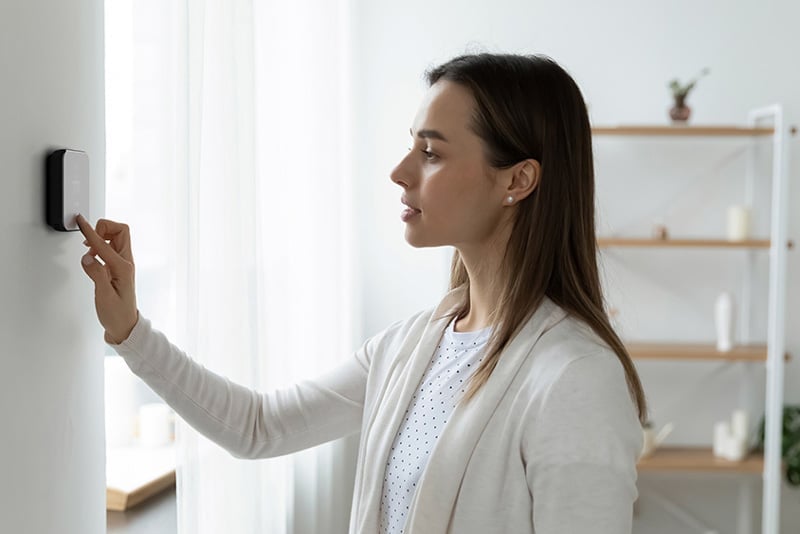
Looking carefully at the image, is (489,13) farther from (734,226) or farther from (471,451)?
(471,451)

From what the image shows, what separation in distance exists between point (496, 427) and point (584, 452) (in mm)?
142

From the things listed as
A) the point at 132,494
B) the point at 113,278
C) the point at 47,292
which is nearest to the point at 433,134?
the point at 113,278

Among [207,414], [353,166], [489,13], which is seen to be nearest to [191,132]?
[207,414]

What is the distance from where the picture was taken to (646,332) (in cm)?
361

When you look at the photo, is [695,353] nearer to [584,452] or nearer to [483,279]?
[483,279]

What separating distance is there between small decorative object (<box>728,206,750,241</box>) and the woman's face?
2315mm

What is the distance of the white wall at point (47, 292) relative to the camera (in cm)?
82

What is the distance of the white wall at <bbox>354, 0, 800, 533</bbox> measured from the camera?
356cm

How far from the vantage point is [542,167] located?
4.30ft

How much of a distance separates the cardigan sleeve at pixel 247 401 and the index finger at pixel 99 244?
0.14 m

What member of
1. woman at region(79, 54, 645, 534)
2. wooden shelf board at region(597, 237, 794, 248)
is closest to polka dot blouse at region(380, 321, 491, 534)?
woman at region(79, 54, 645, 534)

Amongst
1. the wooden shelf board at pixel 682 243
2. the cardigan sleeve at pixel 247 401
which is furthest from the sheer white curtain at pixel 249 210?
the wooden shelf board at pixel 682 243

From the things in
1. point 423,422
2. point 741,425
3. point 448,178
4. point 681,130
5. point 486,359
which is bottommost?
point 741,425

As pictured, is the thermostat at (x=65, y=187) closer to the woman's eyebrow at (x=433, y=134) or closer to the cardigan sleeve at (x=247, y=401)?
the cardigan sleeve at (x=247, y=401)
